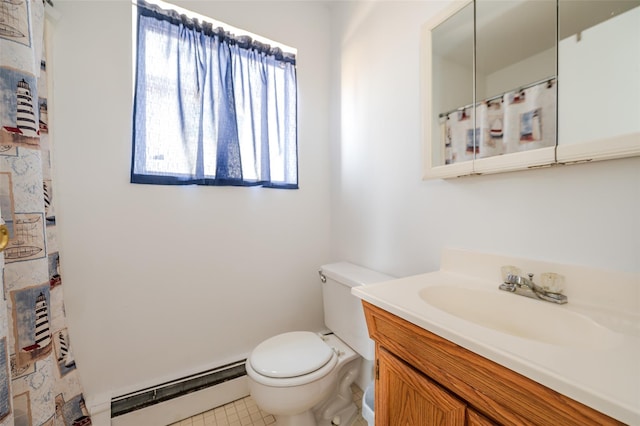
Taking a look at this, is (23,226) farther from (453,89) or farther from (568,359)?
(453,89)

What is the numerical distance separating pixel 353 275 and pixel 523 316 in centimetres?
73

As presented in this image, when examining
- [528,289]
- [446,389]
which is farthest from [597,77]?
[446,389]

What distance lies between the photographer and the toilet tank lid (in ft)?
4.07

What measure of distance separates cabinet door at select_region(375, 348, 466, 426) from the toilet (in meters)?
0.36

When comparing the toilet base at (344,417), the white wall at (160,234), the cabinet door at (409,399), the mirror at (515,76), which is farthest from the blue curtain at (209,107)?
the toilet base at (344,417)

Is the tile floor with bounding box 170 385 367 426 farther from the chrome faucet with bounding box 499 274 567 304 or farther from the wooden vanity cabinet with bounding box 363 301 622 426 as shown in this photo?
the chrome faucet with bounding box 499 274 567 304

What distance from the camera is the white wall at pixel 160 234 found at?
1.14m

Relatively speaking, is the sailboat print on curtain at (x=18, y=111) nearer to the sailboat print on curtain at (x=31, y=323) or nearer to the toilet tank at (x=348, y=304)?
the sailboat print on curtain at (x=31, y=323)

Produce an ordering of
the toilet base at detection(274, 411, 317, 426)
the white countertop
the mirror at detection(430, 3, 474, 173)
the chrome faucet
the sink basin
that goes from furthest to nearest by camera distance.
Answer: the toilet base at detection(274, 411, 317, 426) → the mirror at detection(430, 3, 474, 173) → the chrome faucet → the sink basin → the white countertop

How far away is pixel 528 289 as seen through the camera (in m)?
0.76

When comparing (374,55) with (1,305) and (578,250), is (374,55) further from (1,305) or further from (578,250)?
(1,305)

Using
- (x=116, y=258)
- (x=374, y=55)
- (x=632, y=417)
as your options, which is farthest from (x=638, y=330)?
(x=116, y=258)

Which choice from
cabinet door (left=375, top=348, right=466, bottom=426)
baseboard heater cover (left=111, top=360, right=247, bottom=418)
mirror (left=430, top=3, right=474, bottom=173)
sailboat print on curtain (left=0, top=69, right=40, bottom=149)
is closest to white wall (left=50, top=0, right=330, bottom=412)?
baseboard heater cover (left=111, top=360, right=247, bottom=418)

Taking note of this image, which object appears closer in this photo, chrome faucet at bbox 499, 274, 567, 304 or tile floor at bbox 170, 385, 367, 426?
chrome faucet at bbox 499, 274, 567, 304
